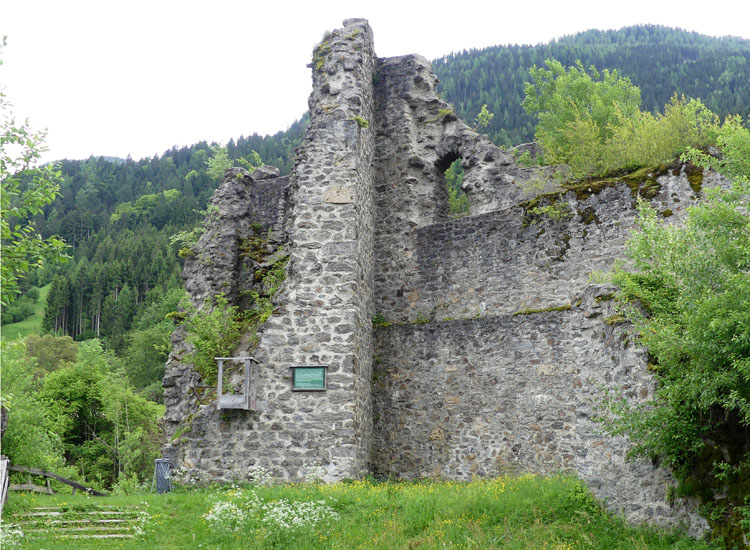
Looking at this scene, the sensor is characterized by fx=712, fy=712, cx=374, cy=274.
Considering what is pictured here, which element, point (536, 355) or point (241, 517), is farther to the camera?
point (536, 355)

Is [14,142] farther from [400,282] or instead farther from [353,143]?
[400,282]

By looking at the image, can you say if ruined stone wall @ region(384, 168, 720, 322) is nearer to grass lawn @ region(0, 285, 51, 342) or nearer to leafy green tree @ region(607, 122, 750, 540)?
leafy green tree @ region(607, 122, 750, 540)

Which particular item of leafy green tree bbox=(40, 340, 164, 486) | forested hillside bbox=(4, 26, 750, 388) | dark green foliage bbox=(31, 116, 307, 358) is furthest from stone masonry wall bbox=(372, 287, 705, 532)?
dark green foliage bbox=(31, 116, 307, 358)

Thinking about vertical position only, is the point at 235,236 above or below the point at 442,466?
above

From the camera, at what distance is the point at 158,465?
47.2 ft

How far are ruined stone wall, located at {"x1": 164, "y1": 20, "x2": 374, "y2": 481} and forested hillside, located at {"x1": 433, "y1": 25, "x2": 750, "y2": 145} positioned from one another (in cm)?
4659

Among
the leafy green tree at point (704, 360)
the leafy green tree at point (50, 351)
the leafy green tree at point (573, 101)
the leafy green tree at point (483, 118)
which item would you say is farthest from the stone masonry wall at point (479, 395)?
the leafy green tree at point (50, 351)

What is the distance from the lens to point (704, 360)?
28.7 feet

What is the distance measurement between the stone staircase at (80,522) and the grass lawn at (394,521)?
0.19 m

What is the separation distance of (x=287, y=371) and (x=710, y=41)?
127595mm

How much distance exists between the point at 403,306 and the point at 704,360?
31.8 ft

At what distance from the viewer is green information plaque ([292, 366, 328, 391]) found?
1466cm

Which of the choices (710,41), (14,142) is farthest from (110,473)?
(710,41)

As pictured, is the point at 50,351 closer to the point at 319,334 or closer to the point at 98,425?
the point at 98,425
